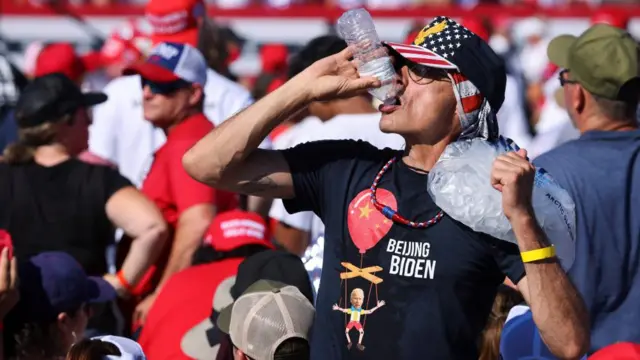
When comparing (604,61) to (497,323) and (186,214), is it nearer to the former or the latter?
(497,323)

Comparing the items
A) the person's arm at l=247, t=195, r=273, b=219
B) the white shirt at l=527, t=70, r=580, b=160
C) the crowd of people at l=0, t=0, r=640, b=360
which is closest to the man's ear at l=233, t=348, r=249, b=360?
the crowd of people at l=0, t=0, r=640, b=360

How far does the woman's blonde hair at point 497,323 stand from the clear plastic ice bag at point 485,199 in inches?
36.6

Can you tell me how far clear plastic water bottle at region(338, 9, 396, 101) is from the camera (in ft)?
10.3

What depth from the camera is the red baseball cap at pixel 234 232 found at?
4.76 m

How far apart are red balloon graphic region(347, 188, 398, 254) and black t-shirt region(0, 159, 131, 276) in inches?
83.8

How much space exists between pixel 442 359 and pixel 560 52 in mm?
2407

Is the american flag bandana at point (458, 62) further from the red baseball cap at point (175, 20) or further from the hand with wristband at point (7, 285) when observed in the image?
the red baseball cap at point (175, 20)

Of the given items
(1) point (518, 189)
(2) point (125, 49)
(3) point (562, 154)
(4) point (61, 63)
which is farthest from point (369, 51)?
(2) point (125, 49)

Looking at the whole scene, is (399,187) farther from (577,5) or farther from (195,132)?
(577,5)

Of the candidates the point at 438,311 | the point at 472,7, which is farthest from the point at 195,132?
the point at 472,7

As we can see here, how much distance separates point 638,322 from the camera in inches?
158

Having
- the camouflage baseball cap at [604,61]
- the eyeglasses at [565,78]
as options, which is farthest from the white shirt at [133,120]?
the camouflage baseball cap at [604,61]

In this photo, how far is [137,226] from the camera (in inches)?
196

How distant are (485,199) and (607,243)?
133 centimetres
